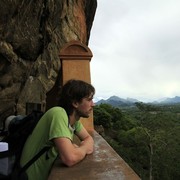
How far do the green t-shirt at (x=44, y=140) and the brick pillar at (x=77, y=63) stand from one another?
98.9 inches

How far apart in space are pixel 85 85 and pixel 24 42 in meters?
7.62

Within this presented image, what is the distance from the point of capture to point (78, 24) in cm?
1772

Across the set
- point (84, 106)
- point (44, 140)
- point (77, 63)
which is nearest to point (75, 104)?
point (84, 106)

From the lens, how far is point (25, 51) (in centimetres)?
1002

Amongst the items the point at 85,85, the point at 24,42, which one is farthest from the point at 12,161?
the point at 24,42

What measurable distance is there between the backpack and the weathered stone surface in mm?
5995

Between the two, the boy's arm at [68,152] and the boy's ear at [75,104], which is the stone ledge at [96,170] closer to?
the boy's arm at [68,152]

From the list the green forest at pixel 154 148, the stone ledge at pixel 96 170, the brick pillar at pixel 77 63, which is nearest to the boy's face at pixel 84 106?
the stone ledge at pixel 96 170

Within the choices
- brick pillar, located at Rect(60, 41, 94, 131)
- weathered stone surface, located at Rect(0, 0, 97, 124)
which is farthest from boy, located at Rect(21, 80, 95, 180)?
weathered stone surface, located at Rect(0, 0, 97, 124)

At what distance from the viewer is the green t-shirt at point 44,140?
1.95m

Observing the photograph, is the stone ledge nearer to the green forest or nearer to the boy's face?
the boy's face

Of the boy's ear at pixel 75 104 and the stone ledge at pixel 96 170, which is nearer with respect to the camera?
the stone ledge at pixel 96 170

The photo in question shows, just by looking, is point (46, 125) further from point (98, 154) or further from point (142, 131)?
point (142, 131)

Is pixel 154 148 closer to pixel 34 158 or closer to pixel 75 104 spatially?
pixel 75 104
